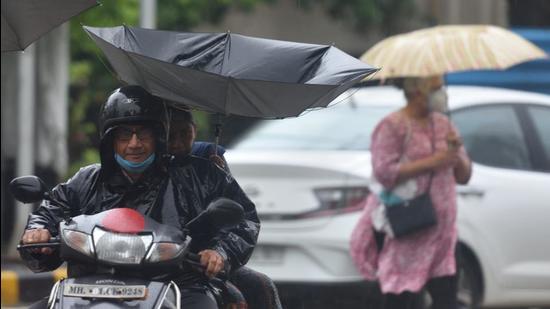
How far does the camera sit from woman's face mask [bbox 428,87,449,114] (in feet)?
27.1

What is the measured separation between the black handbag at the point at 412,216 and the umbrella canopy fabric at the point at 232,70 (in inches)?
114

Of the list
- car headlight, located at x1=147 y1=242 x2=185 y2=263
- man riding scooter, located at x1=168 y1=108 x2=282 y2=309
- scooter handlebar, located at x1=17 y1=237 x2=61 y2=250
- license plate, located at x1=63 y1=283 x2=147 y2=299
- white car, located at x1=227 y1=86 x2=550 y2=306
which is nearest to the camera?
license plate, located at x1=63 y1=283 x2=147 y2=299

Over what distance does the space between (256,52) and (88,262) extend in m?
1.07

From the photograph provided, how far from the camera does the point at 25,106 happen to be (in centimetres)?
1383

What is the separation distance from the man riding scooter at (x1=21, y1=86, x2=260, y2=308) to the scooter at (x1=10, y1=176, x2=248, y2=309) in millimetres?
173

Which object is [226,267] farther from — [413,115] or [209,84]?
[413,115]

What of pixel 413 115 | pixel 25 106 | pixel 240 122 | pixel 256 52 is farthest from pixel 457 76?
pixel 256 52

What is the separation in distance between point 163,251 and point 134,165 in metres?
0.46

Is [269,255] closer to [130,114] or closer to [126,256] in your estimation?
[130,114]

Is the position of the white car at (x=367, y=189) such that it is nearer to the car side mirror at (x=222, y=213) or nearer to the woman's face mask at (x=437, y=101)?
the woman's face mask at (x=437, y=101)

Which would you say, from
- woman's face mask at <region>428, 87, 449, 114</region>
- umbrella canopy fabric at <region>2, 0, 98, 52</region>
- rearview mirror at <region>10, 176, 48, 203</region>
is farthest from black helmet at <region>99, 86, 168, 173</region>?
woman's face mask at <region>428, 87, 449, 114</region>

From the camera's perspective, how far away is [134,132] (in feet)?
16.1

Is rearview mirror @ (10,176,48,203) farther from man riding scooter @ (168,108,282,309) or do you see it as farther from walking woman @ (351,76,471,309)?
walking woman @ (351,76,471,309)

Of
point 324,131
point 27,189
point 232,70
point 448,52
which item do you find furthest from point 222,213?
point 324,131
